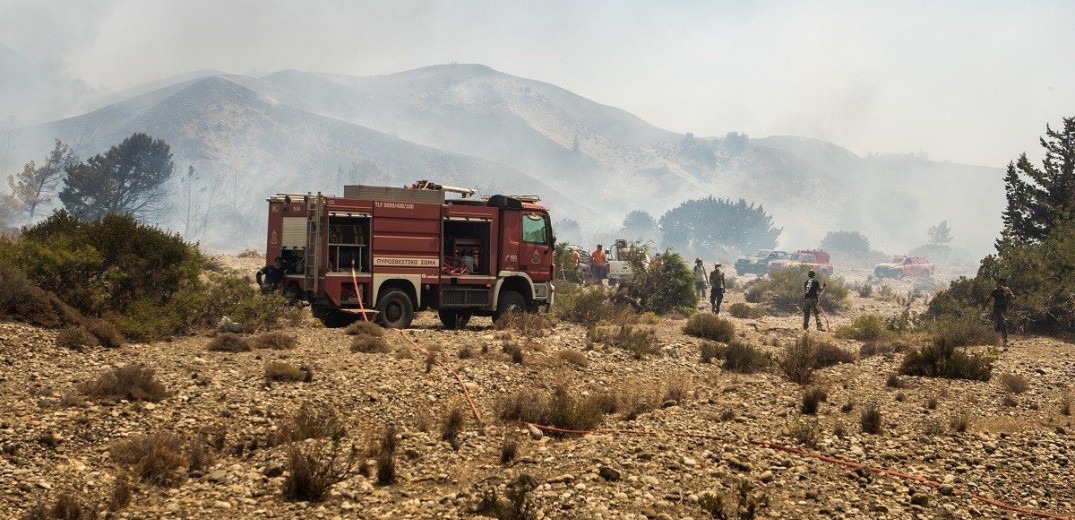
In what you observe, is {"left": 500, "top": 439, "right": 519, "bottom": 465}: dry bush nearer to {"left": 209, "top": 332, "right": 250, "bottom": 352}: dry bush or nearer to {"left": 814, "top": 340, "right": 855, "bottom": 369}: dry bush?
{"left": 209, "top": 332, "right": 250, "bottom": 352}: dry bush

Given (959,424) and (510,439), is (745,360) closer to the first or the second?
(959,424)

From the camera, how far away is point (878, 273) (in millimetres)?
71688

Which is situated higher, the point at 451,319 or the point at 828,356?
the point at 451,319

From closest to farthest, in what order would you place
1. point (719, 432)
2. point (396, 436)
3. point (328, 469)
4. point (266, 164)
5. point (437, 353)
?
point (328, 469)
point (396, 436)
point (719, 432)
point (437, 353)
point (266, 164)

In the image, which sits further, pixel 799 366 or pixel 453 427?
pixel 799 366

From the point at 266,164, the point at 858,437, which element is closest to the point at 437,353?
the point at 858,437

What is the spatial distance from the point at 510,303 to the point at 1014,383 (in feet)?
32.9

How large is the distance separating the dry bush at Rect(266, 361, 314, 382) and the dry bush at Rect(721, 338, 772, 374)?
7.89 meters

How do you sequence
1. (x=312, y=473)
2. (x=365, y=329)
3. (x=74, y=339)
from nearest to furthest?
(x=312, y=473) → (x=74, y=339) → (x=365, y=329)

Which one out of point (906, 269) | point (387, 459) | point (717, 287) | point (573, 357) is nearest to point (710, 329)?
point (573, 357)

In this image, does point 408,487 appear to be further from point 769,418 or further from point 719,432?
point 769,418

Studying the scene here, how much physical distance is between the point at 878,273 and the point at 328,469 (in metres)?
68.6

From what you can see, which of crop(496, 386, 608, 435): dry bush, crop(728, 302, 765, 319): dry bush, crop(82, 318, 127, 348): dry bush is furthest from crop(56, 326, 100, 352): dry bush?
crop(728, 302, 765, 319): dry bush

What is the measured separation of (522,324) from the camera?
1980 centimetres
